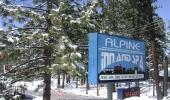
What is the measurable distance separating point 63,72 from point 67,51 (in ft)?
3.85

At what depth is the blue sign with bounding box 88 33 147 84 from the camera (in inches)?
440

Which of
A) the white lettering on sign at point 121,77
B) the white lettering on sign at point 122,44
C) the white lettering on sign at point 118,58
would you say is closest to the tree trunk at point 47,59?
the white lettering on sign at point 121,77

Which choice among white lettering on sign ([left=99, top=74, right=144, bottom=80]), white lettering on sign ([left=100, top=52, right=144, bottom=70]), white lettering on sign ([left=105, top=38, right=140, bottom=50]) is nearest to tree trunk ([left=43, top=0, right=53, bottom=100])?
white lettering on sign ([left=99, top=74, right=144, bottom=80])

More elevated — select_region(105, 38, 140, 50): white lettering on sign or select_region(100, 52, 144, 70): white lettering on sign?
select_region(105, 38, 140, 50): white lettering on sign

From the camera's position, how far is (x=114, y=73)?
12.2 meters

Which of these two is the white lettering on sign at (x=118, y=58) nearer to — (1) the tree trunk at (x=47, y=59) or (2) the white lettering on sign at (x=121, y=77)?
(2) the white lettering on sign at (x=121, y=77)

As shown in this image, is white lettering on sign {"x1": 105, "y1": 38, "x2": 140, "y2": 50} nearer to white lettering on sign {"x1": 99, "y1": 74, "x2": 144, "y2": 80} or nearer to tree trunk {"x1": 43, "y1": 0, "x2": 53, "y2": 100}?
white lettering on sign {"x1": 99, "y1": 74, "x2": 144, "y2": 80}

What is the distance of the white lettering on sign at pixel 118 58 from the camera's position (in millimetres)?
11531

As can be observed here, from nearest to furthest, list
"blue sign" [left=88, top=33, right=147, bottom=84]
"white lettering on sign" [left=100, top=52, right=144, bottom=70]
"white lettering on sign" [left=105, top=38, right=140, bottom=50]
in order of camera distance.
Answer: "blue sign" [left=88, top=33, right=147, bottom=84], "white lettering on sign" [left=100, top=52, right=144, bottom=70], "white lettering on sign" [left=105, top=38, right=140, bottom=50]

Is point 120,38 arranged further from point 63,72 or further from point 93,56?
point 63,72

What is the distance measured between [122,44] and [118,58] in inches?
21.5

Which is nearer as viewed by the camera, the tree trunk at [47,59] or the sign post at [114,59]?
the sign post at [114,59]

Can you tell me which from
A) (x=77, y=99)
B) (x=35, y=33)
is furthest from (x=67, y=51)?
(x=77, y=99)

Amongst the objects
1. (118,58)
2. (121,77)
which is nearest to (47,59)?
(121,77)
